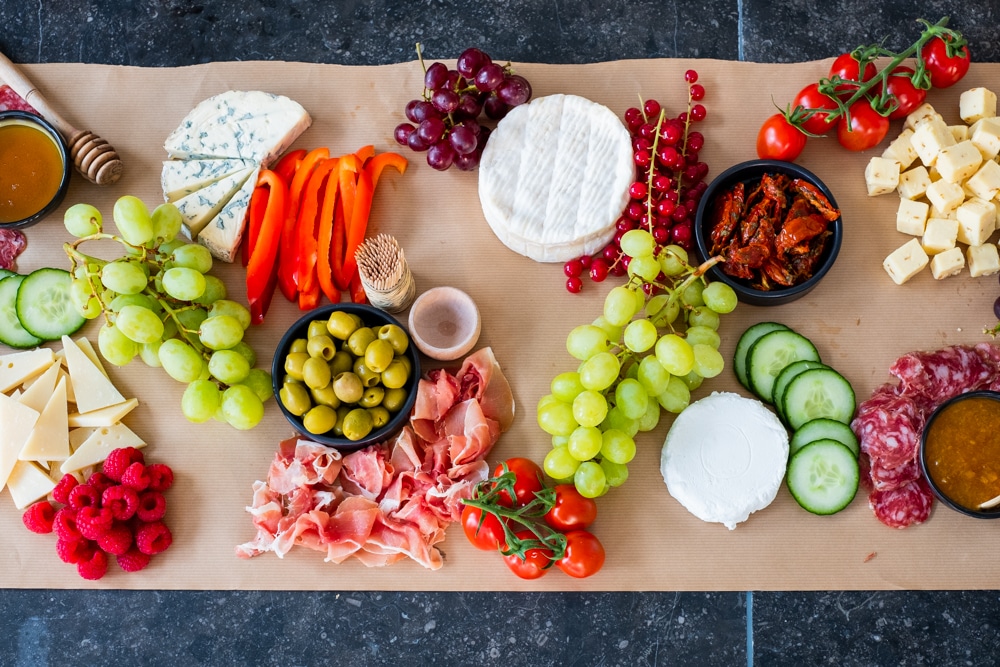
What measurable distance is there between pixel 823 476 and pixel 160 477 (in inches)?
59.3

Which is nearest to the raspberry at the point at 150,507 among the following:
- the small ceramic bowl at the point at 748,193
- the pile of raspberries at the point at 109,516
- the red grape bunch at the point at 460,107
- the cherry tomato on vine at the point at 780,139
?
the pile of raspberries at the point at 109,516

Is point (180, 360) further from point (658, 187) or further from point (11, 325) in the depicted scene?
point (658, 187)

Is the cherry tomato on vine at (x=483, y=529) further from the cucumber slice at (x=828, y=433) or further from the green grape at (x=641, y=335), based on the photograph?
the cucumber slice at (x=828, y=433)

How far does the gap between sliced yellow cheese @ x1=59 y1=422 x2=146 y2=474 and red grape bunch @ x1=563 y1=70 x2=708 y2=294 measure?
1.11m

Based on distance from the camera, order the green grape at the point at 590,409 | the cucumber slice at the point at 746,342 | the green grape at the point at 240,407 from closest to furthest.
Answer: the green grape at the point at 590,409, the green grape at the point at 240,407, the cucumber slice at the point at 746,342

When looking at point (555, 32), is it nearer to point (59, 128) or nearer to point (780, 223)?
point (780, 223)

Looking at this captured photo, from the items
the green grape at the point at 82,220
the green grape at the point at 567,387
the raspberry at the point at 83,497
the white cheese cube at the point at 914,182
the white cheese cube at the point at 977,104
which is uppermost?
the white cheese cube at the point at 977,104

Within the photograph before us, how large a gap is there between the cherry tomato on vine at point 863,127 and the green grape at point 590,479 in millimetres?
1036

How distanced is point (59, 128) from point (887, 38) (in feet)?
7.11

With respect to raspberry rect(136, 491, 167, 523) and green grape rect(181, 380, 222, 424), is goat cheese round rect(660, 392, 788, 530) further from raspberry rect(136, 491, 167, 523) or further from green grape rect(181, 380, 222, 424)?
raspberry rect(136, 491, 167, 523)

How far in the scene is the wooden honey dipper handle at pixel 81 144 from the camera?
1924 millimetres

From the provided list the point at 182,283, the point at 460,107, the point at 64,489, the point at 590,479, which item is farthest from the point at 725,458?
the point at 64,489

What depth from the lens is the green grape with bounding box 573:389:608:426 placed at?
162cm

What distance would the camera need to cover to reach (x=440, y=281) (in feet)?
6.37
